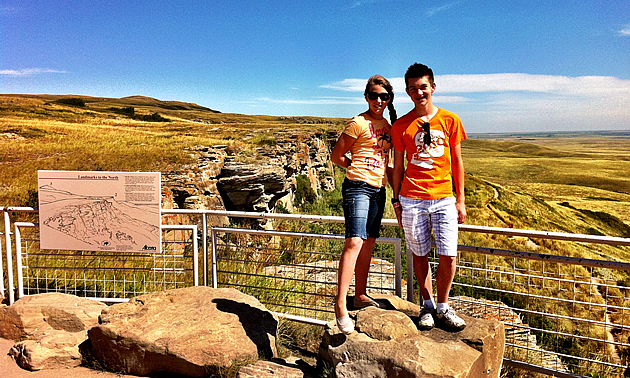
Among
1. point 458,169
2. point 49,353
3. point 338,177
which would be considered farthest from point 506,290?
point 338,177

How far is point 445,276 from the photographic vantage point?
3170 millimetres

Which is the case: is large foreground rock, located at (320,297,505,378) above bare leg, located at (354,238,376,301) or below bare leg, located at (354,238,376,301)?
below

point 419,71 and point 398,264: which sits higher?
point 419,71

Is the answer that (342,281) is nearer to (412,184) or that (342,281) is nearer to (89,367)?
(412,184)

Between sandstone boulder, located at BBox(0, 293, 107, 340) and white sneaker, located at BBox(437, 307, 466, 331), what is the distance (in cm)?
337

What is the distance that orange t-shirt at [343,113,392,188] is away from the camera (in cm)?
320

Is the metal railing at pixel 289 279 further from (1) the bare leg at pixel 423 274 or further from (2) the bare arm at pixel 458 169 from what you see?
(2) the bare arm at pixel 458 169

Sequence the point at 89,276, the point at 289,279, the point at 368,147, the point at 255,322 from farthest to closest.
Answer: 1. the point at 89,276
2. the point at 289,279
3. the point at 255,322
4. the point at 368,147

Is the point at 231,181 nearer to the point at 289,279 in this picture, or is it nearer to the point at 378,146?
the point at 289,279

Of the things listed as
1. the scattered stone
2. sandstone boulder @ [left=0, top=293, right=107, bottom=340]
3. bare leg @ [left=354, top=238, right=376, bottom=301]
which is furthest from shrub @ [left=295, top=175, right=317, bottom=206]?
the scattered stone

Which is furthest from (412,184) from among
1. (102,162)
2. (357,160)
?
(102,162)

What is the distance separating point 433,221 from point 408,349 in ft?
2.90

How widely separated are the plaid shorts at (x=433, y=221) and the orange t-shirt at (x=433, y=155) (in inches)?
2.3

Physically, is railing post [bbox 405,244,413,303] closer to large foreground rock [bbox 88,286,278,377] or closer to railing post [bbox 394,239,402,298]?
railing post [bbox 394,239,402,298]
